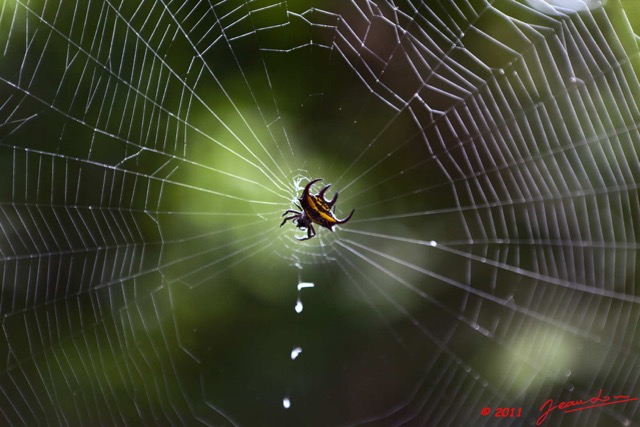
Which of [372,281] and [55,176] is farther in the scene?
[372,281]

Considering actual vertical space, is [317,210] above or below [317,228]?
above

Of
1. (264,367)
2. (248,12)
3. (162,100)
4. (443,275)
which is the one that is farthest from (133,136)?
(443,275)

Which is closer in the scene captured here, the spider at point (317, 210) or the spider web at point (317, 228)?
the spider web at point (317, 228)

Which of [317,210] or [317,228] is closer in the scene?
[317,210]

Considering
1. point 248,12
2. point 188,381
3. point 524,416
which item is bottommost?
point 188,381

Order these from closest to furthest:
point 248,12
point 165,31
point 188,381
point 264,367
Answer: point 165,31 → point 248,12 → point 188,381 → point 264,367

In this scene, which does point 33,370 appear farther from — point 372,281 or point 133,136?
point 372,281

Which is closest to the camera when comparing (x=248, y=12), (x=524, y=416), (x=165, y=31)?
(x=524, y=416)

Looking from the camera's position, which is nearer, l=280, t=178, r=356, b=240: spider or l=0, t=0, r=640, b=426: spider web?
l=0, t=0, r=640, b=426: spider web
